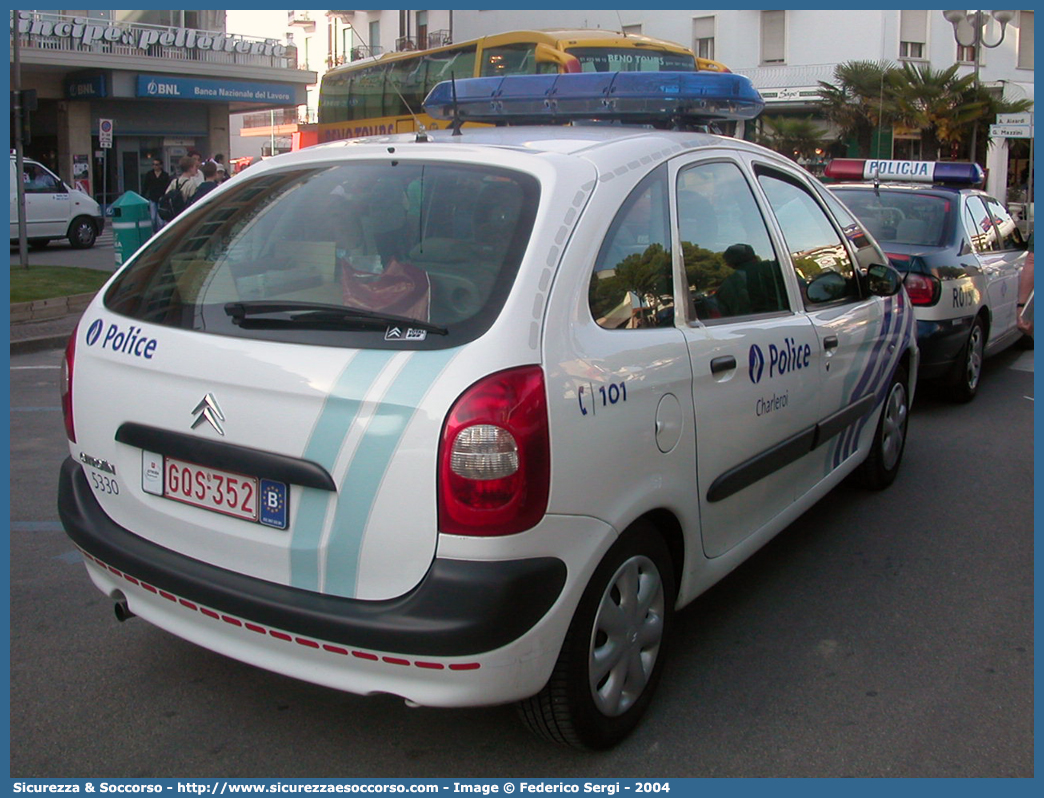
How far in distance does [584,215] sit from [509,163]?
0.29 meters

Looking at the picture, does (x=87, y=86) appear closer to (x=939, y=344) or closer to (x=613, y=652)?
(x=939, y=344)

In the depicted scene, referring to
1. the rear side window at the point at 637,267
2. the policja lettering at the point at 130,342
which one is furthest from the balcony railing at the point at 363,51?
the policja lettering at the point at 130,342

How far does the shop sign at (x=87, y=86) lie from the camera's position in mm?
30984

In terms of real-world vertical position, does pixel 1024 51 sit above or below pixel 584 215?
above

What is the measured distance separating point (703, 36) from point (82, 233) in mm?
27310

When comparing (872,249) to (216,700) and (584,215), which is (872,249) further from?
(216,700)

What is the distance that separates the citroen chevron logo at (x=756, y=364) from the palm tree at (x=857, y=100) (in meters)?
33.1

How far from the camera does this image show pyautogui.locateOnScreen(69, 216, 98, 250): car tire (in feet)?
68.2

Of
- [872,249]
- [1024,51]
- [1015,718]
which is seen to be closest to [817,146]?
[1024,51]

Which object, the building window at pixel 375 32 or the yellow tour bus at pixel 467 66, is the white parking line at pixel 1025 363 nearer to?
the yellow tour bus at pixel 467 66

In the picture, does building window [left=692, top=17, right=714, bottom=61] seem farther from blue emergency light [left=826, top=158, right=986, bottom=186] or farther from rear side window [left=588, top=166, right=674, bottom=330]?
rear side window [left=588, top=166, right=674, bottom=330]

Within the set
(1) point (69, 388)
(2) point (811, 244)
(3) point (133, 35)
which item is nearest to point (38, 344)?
(1) point (69, 388)

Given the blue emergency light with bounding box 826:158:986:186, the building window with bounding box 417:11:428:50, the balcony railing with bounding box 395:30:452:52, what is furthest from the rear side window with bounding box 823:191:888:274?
the building window with bounding box 417:11:428:50

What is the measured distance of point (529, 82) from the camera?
4.23 metres
